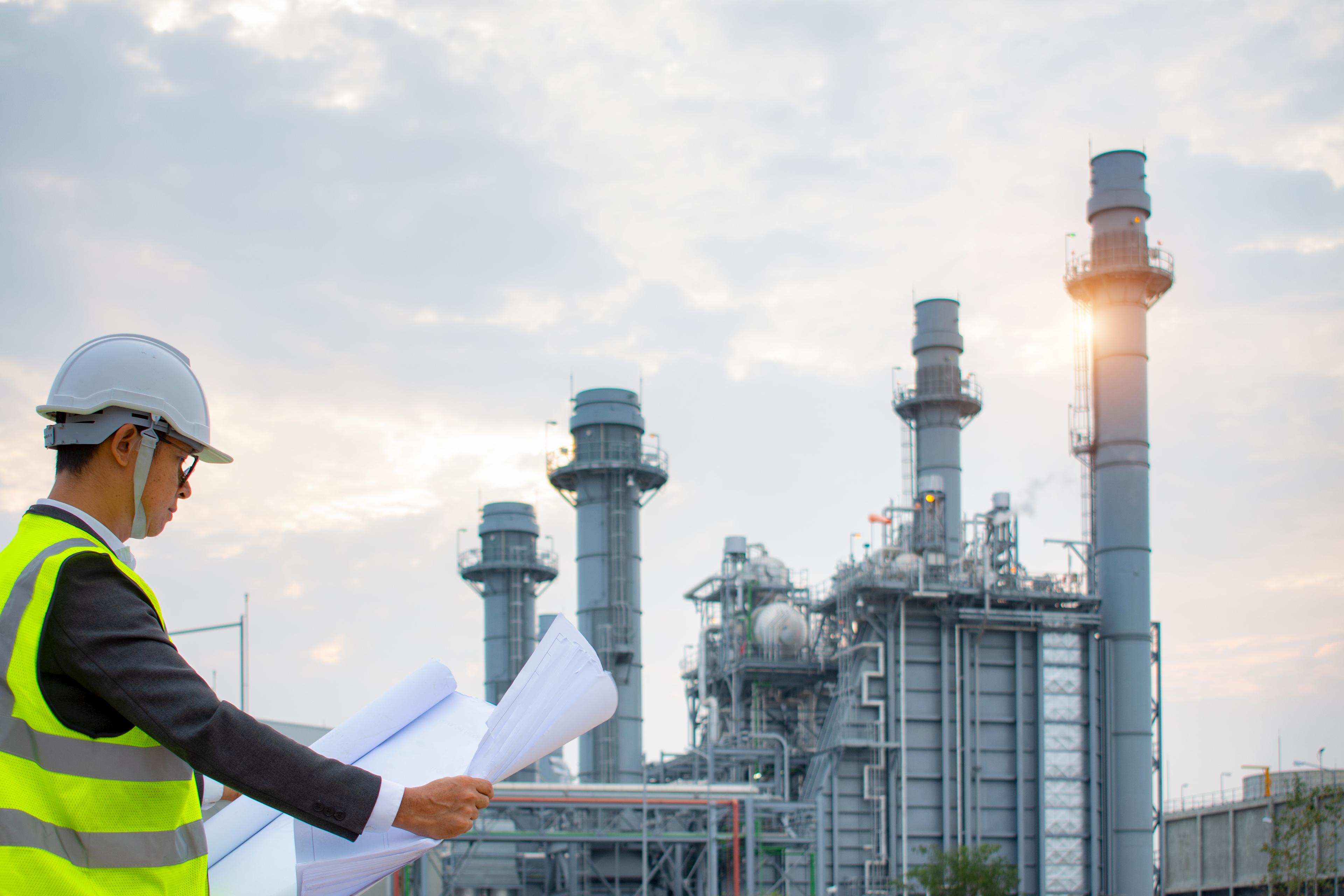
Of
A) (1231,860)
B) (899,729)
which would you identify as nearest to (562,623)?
(899,729)

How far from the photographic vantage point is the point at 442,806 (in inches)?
107

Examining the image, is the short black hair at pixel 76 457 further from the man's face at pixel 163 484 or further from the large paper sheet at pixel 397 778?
the large paper sheet at pixel 397 778

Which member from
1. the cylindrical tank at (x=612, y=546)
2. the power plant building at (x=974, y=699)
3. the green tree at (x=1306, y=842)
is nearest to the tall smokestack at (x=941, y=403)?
the power plant building at (x=974, y=699)

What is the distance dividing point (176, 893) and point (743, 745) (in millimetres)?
42692

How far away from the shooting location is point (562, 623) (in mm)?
3061

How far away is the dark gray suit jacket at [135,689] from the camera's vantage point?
94.7 inches

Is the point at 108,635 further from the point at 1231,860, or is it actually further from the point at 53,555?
the point at 1231,860

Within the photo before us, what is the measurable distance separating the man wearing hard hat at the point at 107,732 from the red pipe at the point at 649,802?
31326 mm

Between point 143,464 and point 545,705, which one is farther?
point 545,705

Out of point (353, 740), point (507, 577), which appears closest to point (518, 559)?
point (507, 577)

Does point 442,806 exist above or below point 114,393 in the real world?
below

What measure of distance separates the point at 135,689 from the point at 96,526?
411mm

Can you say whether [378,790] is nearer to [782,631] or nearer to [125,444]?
[125,444]

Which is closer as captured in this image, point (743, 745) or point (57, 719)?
point (57, 719)
